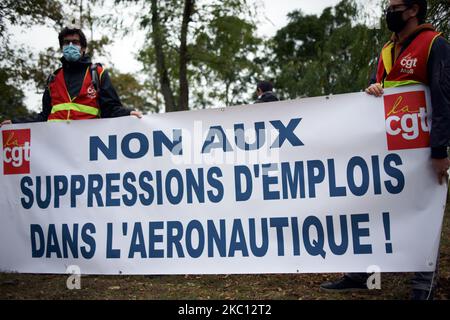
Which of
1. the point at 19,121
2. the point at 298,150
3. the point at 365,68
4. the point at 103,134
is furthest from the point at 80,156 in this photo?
the point at 365,68

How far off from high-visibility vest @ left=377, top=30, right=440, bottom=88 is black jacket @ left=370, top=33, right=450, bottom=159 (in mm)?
59

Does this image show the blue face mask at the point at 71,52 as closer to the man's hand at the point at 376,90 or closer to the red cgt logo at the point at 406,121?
the man's hand at the point at 376,90

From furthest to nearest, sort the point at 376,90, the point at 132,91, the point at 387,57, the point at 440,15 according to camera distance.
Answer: the point at 132,91 < the point at 440,15 < the point at 387,57 < the point at 376,90

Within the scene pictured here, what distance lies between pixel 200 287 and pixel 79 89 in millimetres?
2090

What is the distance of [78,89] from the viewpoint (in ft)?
12.3

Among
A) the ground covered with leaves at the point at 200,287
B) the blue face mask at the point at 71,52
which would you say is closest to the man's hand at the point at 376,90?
the ground covered with leaves at the point at 200,287

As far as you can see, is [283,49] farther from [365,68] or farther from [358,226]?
[358,226]

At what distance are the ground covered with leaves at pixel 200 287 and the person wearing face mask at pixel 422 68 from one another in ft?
2.19

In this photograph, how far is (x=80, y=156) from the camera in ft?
11.6

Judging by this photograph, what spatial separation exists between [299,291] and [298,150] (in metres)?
1.25

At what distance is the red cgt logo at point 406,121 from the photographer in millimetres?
2901

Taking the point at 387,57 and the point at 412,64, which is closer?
the point at 412,64

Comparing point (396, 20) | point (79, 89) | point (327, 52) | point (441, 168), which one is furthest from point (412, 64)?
point (327, 52)

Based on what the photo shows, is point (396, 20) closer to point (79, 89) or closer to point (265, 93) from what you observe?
point (79, 89)
